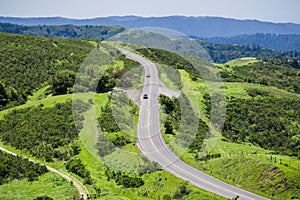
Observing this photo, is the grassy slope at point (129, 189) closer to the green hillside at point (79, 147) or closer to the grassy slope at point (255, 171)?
the green hillside at point (79, 147)

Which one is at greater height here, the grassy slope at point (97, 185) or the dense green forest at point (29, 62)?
the dense green forest at point (29, 62)

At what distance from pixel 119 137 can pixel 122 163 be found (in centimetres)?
586

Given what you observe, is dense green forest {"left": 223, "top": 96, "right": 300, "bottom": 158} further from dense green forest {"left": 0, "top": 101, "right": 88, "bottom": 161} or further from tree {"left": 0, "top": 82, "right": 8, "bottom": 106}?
tree {"left": 0, "top": 82, "right": 8, "bottom": 106}

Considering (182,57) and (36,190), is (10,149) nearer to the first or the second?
(36,190)

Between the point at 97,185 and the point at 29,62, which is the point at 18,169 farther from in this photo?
the point at 29,62

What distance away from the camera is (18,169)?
37875mm

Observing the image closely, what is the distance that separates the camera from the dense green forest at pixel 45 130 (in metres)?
44.1

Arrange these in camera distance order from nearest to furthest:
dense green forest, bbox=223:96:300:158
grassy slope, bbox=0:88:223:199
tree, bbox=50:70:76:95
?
grassy slope, bbox=0:88:223:199
dense green forest, bbox=223:96:300:158
tree, bbox=50:70:76:95

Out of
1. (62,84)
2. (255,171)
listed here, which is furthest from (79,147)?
(62,84)

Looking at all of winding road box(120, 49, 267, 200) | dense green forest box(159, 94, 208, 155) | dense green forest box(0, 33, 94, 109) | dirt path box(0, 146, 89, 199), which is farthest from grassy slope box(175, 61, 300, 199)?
dense green forest box(0, 33, 94, 109)

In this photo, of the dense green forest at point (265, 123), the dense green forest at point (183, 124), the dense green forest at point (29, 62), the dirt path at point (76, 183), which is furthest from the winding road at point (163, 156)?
the dense green forest at point (29, 62)

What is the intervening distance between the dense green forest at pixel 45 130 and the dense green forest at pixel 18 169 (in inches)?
119

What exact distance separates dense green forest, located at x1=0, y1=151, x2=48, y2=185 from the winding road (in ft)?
46.6

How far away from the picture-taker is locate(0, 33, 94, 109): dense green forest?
7556 centimetres
